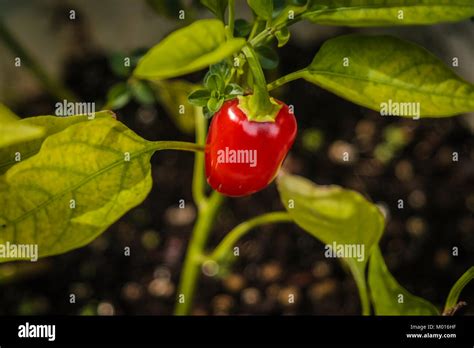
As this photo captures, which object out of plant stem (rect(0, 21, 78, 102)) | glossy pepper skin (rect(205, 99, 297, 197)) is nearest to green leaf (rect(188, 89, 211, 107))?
glossy pepper skin (rect(205, 99, 297, 197))

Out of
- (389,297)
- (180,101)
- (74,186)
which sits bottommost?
(389,297)

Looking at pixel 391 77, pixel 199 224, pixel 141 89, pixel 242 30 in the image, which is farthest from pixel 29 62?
pixel 391 77

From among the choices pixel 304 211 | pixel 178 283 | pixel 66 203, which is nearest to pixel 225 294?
pixel 178 283

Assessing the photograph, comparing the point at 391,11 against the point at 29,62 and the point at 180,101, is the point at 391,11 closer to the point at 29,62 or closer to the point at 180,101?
the point at 180,101

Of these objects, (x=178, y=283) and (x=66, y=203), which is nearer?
(x=66, y=203)

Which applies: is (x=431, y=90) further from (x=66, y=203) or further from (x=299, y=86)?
(x=299, y=86)

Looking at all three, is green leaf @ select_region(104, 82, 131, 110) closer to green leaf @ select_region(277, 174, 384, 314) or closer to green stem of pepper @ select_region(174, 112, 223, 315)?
green stem of pepper @ select_region(174, 112, 223, 315)
